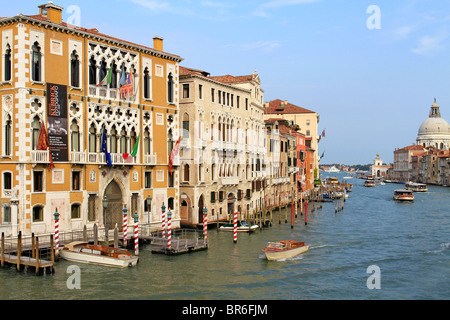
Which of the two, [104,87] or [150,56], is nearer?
[104,87]

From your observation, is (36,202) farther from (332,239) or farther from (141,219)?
(332,239)

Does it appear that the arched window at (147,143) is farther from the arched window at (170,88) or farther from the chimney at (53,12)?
the chimney at (53,12)

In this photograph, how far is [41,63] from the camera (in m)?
24.0

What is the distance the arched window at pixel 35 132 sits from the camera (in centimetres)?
2373

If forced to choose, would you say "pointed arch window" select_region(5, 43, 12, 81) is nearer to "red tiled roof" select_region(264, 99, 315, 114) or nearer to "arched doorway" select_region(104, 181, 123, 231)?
"arched doorway" select_region(104, 181, 123, 231)

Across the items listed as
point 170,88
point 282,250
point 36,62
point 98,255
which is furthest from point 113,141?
point 282,250

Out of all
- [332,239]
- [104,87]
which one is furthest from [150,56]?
[332,239]

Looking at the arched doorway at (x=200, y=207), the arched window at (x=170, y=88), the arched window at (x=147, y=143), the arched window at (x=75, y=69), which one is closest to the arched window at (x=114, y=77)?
the arched window at (x=75, y=69)

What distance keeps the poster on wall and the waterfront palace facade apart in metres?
0.05

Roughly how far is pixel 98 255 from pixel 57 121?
7.01 metres

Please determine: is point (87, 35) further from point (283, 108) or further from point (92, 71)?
point (283, 108)

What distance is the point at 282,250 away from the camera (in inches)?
1039

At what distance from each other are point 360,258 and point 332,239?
638 centimetres

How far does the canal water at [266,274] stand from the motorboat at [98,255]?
413 millimetres
